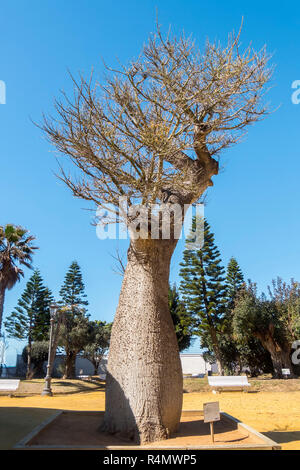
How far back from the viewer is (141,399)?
4.43 metres

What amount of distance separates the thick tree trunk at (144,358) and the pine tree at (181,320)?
16.3m

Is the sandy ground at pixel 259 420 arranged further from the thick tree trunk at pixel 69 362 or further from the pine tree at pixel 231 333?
the thick tree trunk at pixel 69 362

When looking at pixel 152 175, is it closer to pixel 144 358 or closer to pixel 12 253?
pixel 144 358

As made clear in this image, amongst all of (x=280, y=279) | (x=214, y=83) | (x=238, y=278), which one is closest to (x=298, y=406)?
(x=214, y=83)

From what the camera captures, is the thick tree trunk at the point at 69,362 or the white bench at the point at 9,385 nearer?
the white bench at the point at 9,385

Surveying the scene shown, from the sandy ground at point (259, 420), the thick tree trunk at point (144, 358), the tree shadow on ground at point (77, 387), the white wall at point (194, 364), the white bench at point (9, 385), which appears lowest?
the white wall at point (194, 364)

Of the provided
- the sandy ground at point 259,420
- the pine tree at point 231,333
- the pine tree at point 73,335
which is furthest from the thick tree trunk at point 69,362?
the sandy ground at point 259,420

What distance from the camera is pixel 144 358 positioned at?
15.1 feet

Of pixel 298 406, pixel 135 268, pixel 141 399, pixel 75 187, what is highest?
pixel 75 187

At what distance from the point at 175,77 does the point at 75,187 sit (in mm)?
2453

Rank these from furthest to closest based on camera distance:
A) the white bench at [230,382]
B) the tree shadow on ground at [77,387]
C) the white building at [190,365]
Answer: the white building at [190,365] → the tree shadow on ground at [77,387] → the white bench at [230,382]

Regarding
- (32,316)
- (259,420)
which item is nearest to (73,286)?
(32,316)

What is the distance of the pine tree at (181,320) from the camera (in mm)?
20938
